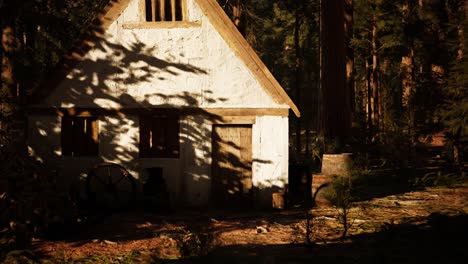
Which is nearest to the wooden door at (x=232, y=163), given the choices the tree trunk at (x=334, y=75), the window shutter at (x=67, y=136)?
the window shutter at (x=67, y=136)

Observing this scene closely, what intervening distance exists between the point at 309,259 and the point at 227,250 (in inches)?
64.0

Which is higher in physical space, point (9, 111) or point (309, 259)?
point (9, 111)

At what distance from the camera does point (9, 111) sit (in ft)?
37.6

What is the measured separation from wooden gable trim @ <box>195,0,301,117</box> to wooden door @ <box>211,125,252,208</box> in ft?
4.71

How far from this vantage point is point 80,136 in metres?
12.6

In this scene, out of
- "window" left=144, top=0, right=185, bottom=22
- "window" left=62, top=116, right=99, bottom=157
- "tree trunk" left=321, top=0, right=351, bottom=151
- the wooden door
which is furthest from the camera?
"tree trunk" left=321, top=0, right=351, bottom=151

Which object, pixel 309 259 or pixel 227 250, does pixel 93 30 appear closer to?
pixel 227 250

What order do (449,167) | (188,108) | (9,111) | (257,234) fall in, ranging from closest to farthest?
(257,234) → (9,111) → (188,108) → (449,167)

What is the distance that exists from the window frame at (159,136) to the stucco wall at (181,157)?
6.3 inches

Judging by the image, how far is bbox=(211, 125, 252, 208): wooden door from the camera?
1234cm

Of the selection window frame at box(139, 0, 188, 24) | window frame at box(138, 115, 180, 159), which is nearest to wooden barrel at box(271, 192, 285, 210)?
window frame at box(138, 115, 180, 159)

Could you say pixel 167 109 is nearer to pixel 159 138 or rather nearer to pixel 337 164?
pixel 159 138

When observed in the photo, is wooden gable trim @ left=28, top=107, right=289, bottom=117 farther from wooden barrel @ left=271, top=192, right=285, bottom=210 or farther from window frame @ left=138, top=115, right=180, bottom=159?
wooden barrel @ left=271, top=192, right=285, bottom=210

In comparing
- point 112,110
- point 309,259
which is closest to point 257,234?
point 309,259
